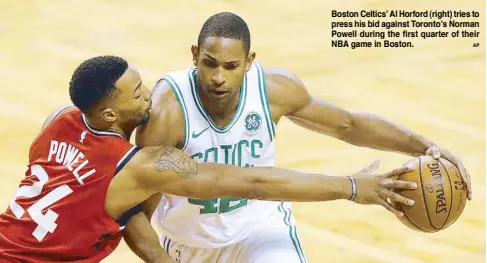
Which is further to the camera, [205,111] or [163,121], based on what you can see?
[205,111]

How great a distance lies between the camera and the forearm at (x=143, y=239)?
4590 millimetres

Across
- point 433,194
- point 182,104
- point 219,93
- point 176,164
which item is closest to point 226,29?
point 219,93

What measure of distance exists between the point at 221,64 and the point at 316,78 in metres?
4.28

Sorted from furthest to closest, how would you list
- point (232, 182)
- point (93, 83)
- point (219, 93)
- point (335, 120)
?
point (335, 120) → point (219, 93) → point (232, 182) → point (93, 83)

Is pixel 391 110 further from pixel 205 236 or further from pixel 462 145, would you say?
pixel 205 236

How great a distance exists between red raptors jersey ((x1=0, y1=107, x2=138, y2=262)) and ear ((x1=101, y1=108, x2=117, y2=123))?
6 centimetres

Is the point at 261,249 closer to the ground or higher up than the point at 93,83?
closer to the ground

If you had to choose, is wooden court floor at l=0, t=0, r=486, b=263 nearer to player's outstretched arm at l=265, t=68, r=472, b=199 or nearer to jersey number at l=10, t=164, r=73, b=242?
player's outstretched arm at l=265, t=68, r=472, b=199

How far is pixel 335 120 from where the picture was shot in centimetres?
513

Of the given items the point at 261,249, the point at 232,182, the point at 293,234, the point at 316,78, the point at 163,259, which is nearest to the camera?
the point at 232,182

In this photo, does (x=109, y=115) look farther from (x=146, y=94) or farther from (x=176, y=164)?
(x=176, y=164)

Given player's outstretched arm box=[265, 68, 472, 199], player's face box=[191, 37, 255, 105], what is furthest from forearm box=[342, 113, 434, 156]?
player's face box=[191, 37, 255, 105]

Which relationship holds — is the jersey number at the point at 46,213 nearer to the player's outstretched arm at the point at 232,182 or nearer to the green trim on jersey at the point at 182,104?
the player's outstretched arm at the point at 232,182

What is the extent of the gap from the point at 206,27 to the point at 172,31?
5057 millimetres
